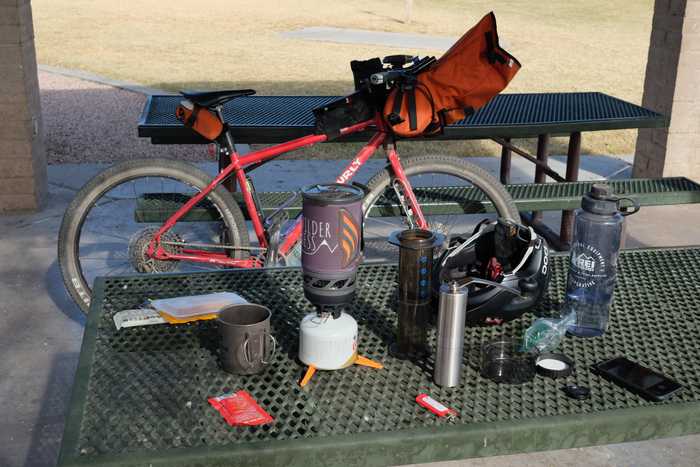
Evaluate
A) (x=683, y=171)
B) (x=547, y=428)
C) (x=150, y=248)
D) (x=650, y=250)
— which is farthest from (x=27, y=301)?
(x=683, y=171)

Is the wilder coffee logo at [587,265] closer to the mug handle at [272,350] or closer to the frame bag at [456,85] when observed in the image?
the mug handle at [272,350]

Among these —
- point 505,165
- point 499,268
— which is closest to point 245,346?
point 499,268

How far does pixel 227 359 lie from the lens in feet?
6.38

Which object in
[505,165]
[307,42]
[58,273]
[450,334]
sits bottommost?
[307,42]

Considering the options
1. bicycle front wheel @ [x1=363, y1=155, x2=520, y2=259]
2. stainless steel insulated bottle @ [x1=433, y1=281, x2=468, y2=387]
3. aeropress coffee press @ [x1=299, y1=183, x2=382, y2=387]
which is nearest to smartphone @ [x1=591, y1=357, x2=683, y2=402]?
stainless steel insulated bottle @ [x1=433, y1=281, x2=468, y2=387]

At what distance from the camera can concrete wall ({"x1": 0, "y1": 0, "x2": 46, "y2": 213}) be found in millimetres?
5215

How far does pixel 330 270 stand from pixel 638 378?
0.70 metres

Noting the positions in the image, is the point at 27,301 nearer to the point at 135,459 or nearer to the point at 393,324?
the point at 393,324

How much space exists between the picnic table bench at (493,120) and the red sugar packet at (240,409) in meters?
2.32

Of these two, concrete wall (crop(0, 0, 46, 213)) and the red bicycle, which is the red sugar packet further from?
concrete wall (crop(0, 0, 46, 213))

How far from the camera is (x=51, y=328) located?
3943 millimetres

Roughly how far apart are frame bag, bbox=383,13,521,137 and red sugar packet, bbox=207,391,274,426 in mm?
2004

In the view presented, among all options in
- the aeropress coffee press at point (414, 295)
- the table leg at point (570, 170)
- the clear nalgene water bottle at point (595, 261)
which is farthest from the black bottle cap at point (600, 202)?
the table leg at point (570, 170)

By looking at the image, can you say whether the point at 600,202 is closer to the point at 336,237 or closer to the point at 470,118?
the point at 336,237
